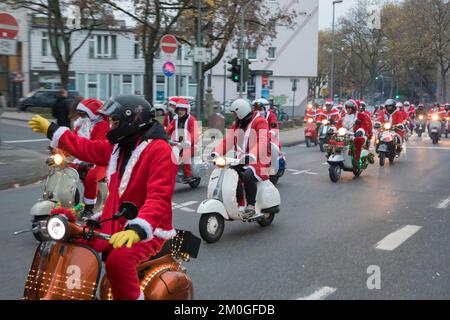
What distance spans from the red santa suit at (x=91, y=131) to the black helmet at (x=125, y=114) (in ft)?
11.9

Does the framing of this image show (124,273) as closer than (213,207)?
Yes

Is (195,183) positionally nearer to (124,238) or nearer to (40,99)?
(124,238)

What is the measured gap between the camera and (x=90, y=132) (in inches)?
295

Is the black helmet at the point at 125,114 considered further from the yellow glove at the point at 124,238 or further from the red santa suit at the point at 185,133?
the red santa suit at the point at 185,133

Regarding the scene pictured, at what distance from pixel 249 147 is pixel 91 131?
2050 millimetres

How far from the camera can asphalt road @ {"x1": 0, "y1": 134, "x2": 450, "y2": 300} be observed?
18.3 feet

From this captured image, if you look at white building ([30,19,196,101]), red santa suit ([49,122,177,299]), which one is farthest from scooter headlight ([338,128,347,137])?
white building ([30,19,196,101])

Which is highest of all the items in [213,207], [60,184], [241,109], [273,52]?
[273,52]

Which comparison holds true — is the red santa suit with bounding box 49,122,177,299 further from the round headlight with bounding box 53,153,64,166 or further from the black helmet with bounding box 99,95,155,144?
the round headlight with bounding box 53,153,64,166

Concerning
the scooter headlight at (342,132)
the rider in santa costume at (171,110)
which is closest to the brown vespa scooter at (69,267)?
the rider in santa costume at (171,110)

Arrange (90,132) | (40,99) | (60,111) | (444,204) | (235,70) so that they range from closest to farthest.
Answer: (90,132) → (444,204) → (60,111) → (235,70) → (40,99)

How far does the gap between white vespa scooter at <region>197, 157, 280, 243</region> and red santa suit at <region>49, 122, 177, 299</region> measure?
341 cm

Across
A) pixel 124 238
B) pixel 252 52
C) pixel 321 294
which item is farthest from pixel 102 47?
pixel 124 238
